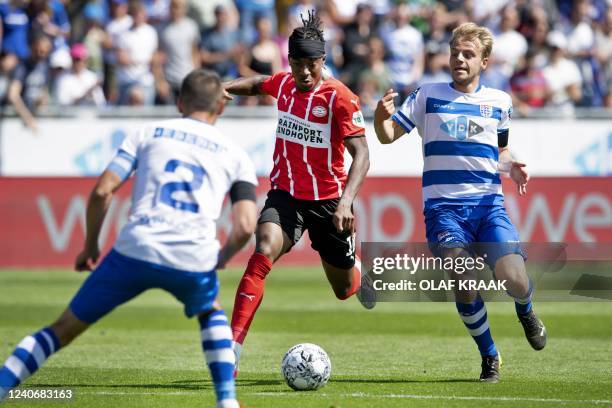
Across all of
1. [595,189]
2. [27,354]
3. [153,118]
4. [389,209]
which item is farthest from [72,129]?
[27,354]

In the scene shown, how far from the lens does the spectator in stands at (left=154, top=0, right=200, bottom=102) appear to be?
20.5m

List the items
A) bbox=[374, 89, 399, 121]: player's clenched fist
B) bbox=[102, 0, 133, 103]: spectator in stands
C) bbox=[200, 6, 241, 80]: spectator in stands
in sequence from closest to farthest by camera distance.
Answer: bbox=[374, 89, 399, 121]: player's clenched fist → bbox=[102, 0, 133, 103]: spectator in stands → bbox=[200, 6, 241, 80]: spectator in stands

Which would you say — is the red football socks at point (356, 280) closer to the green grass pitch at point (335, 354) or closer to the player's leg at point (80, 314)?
the green grass pitch at point (335, 354)

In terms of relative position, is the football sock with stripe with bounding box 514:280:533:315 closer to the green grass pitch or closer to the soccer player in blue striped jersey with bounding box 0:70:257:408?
the green grass pitch

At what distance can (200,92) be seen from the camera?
6.70m

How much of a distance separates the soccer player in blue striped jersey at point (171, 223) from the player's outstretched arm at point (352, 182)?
1.57 metres

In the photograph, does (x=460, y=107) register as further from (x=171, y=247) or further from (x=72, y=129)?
(x=72, y=129)

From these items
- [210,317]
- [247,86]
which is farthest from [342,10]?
[210,317]

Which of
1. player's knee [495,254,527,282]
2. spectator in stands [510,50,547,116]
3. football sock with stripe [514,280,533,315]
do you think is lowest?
spectator in stands [510,50,547,116]

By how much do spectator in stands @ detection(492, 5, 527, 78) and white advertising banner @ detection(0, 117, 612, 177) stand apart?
5.02 feet

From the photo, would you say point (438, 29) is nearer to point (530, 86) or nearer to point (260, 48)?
point (530, 86)

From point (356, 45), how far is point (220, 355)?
1477 cm

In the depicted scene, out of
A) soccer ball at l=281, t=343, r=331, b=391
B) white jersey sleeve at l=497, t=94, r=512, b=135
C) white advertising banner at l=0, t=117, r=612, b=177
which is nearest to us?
soccer ball at l=281, t=343, r=331, b=391

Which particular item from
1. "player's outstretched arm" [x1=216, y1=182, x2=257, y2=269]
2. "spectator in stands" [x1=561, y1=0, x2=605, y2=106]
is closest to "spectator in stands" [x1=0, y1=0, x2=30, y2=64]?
"spectator in stands" [x1=561, y1=0, x2=605, y2=106]
